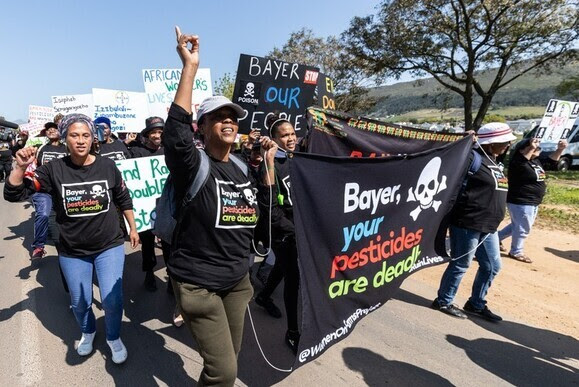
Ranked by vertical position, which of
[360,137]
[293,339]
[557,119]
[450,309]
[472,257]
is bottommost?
[293,339]

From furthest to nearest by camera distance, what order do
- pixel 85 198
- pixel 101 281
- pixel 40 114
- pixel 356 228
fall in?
1. pixel 40 114
2. pixel 101 281
3. pixel 85 198
4. pixel 356 228

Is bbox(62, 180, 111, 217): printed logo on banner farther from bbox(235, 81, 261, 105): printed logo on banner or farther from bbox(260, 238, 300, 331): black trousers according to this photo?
bbox(235, 81, 261, 105): printed logo on banner

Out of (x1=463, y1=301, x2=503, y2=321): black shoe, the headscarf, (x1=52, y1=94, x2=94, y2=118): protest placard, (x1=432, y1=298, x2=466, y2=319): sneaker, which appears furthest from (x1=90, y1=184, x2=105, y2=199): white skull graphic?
(x1=52, y1=94, x2=94, y2=118): protest placard

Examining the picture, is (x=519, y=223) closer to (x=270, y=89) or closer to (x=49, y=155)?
(x=270, y=89)

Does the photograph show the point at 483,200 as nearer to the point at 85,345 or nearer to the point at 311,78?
the point at 311,78

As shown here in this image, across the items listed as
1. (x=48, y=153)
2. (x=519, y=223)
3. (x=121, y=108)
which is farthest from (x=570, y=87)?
(x=48, y=153)

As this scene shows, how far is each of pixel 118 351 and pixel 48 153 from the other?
373 centimetres

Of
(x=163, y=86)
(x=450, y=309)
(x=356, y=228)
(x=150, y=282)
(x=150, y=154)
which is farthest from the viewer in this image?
(x=163, y=86)

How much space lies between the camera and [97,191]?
2.86m

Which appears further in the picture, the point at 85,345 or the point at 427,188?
the point at 427,188

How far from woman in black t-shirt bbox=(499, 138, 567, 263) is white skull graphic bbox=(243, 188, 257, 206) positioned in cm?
449

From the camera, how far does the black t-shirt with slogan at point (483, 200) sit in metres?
3.60

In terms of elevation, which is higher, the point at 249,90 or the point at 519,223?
the point at 249,90

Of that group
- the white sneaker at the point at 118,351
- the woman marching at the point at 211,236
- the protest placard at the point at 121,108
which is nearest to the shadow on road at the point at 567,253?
the woman marching at the point at 211,236
